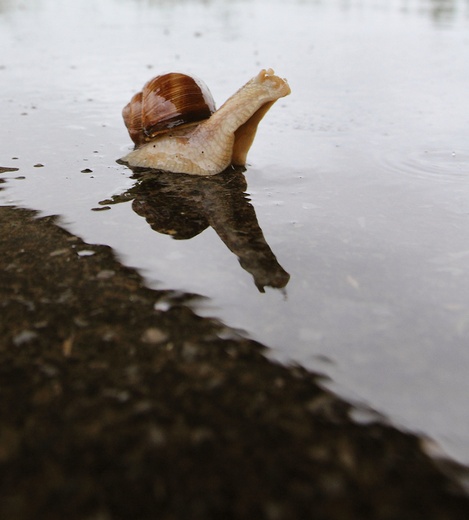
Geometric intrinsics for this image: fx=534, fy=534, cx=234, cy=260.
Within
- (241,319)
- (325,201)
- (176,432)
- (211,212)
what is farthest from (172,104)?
(176,432)

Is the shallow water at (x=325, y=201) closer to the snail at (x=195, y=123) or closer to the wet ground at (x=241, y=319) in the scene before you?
the wet ground at (x=241, y=319)

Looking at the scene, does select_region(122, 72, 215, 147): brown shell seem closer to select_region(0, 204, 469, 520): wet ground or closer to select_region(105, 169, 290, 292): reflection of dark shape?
select_region(105, 169, 290, 292): reflection of dark shape

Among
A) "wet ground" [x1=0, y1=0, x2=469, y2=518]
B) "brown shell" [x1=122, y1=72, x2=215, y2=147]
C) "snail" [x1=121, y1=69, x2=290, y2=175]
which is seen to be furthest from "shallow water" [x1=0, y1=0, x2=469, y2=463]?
"brown shell" [x1=122, y1=72, x2=215, y2=147]

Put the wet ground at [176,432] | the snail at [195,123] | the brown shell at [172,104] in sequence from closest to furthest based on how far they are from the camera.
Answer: the wet ground at [176,432], the snail at [195,123], the brown shell at [172,104]

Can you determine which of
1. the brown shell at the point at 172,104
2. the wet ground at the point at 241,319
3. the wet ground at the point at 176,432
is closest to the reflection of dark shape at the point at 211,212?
the wet ground at the point at 241,319

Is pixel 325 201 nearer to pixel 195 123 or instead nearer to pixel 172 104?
pixel 195 123

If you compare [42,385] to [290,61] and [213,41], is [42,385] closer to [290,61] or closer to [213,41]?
[290,61]

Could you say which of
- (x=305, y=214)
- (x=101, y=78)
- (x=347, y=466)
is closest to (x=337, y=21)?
(x=101, y=78)
